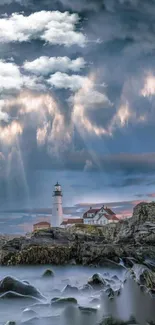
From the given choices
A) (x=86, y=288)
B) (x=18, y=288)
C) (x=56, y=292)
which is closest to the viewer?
(x=18, y=288)

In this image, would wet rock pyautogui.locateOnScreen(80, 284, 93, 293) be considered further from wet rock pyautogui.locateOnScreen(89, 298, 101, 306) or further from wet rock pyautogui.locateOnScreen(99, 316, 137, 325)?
wet rock pyautogui.locateOnScreen(99, 316, 137, 325)

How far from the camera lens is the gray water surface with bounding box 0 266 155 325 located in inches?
192

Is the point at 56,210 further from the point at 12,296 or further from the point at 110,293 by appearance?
the point at 12,296

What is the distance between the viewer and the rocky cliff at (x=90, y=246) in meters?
6.51

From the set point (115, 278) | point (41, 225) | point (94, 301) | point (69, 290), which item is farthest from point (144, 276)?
point (41, 225)

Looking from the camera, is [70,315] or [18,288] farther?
[18,288]

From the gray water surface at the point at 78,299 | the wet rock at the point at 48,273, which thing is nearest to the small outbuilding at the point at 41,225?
the gray water surface at the point at 78,299

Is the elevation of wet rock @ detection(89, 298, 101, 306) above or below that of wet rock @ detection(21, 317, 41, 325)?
above

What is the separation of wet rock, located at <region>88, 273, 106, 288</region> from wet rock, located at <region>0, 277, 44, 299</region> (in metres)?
0.79

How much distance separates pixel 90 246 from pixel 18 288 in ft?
6.26

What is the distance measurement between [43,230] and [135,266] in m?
2.79

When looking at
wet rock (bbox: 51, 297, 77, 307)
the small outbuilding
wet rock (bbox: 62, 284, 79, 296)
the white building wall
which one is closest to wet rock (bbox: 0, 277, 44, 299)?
wet rock (bbox: 51, 297, 77, 307)

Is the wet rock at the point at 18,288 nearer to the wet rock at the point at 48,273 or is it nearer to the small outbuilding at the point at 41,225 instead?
the wet rock at the point at 48,273

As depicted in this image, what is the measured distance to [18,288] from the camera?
16.9 ft
